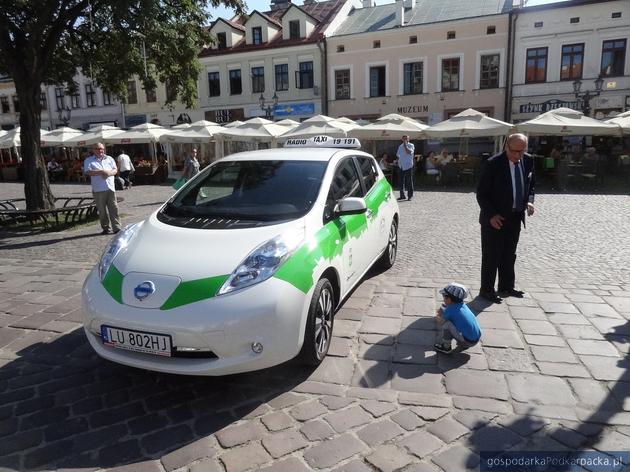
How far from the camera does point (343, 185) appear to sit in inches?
186

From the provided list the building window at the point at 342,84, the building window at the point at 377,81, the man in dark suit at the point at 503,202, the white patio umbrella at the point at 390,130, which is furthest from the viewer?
the building window at the point at 342,84

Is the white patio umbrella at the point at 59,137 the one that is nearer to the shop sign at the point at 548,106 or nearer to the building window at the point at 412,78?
the building window at the point at 412,78

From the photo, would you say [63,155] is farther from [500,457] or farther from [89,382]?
[500,457]

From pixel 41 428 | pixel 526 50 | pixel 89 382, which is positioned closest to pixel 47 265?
pixel 89 382

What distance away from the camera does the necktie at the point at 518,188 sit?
5012 mm

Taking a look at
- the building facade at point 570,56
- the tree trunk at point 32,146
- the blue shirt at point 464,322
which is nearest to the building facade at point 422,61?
the building facade at point 570,56

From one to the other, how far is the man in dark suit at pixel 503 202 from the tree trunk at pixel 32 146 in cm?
1018

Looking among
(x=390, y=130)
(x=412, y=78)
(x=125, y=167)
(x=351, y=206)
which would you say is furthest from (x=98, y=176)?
(x=412, y=78)

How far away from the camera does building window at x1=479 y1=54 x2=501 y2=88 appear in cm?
2764

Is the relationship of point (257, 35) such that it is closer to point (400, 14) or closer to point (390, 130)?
point (400, 14)

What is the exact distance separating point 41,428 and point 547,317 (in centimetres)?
439

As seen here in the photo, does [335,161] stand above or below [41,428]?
above

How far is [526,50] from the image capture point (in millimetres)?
26969

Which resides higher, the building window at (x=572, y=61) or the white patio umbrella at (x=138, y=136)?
the building window at (x=572, y=61)
